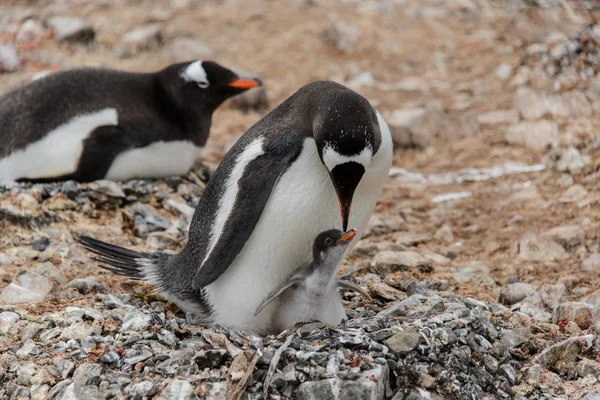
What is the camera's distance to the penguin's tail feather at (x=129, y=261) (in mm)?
3957

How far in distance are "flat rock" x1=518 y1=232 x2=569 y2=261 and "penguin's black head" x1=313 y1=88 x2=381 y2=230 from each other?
178 centimetres

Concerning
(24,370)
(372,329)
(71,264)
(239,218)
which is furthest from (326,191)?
(71,264)

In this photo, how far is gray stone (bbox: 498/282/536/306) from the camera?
416 centimetres

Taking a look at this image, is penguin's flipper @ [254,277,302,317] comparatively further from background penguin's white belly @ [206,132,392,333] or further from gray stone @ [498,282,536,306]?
gray stone @ [498,282,536,306]

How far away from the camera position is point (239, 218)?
3.40 metres

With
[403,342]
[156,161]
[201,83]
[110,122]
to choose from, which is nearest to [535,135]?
[201,83]

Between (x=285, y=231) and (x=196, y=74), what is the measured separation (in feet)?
8.88

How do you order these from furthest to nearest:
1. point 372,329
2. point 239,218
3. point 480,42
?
1. point 480,42
2. point 239,218
3. point 372,329

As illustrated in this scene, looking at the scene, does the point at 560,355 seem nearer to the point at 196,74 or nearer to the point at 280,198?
the point at 280,198

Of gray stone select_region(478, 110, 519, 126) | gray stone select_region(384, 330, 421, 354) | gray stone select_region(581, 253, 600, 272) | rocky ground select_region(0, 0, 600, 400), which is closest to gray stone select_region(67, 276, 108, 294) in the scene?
rocky ground select_region(0, 0, 600, 400)

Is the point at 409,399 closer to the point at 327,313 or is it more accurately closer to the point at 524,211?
the point at 327,313

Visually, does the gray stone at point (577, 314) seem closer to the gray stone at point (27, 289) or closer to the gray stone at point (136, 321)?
the gray stone at point (136, 321)

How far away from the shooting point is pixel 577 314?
12.3 feet

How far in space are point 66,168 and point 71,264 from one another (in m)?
1.12
